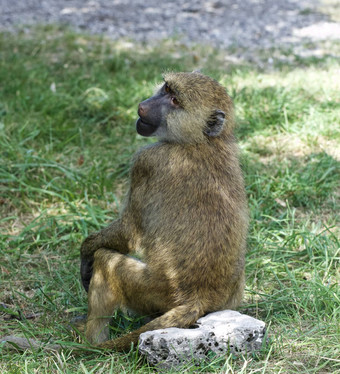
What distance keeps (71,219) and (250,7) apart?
27.0 ft

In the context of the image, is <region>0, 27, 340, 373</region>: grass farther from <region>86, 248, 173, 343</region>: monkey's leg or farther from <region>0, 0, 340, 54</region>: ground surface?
<region>0, 0, 340, 54</region>: ground surface

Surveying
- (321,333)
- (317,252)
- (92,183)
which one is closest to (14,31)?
(92,183)

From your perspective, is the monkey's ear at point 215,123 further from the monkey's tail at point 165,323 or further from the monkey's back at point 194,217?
the monkey's tail at point 165,323

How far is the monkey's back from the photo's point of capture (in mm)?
3322

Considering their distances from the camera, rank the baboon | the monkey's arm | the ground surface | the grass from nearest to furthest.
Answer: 1. the baboon
2. the grass
3. the monkey's arm
4. the ground surface

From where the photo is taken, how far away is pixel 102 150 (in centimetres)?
594

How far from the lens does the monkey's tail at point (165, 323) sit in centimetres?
321

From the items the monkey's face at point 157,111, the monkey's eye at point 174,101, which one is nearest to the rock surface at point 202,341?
the monkey's face at point 157,111

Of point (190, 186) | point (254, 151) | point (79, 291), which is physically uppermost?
point (190, 186)

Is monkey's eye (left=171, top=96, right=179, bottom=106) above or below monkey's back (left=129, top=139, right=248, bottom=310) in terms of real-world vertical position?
above

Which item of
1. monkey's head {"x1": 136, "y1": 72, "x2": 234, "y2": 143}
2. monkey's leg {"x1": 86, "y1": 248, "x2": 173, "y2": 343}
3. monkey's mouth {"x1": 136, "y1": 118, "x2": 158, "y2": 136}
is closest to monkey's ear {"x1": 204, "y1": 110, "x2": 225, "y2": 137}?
monkey's head {"x1": 136, "y1": 72, "x2": 234, "y2": 143}

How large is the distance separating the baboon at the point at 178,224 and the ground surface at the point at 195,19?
563cm

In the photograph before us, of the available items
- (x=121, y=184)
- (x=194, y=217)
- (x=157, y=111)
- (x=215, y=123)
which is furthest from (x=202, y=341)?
(x=121, y=184)

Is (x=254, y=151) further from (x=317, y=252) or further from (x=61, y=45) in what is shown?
(x=61, y=45)
